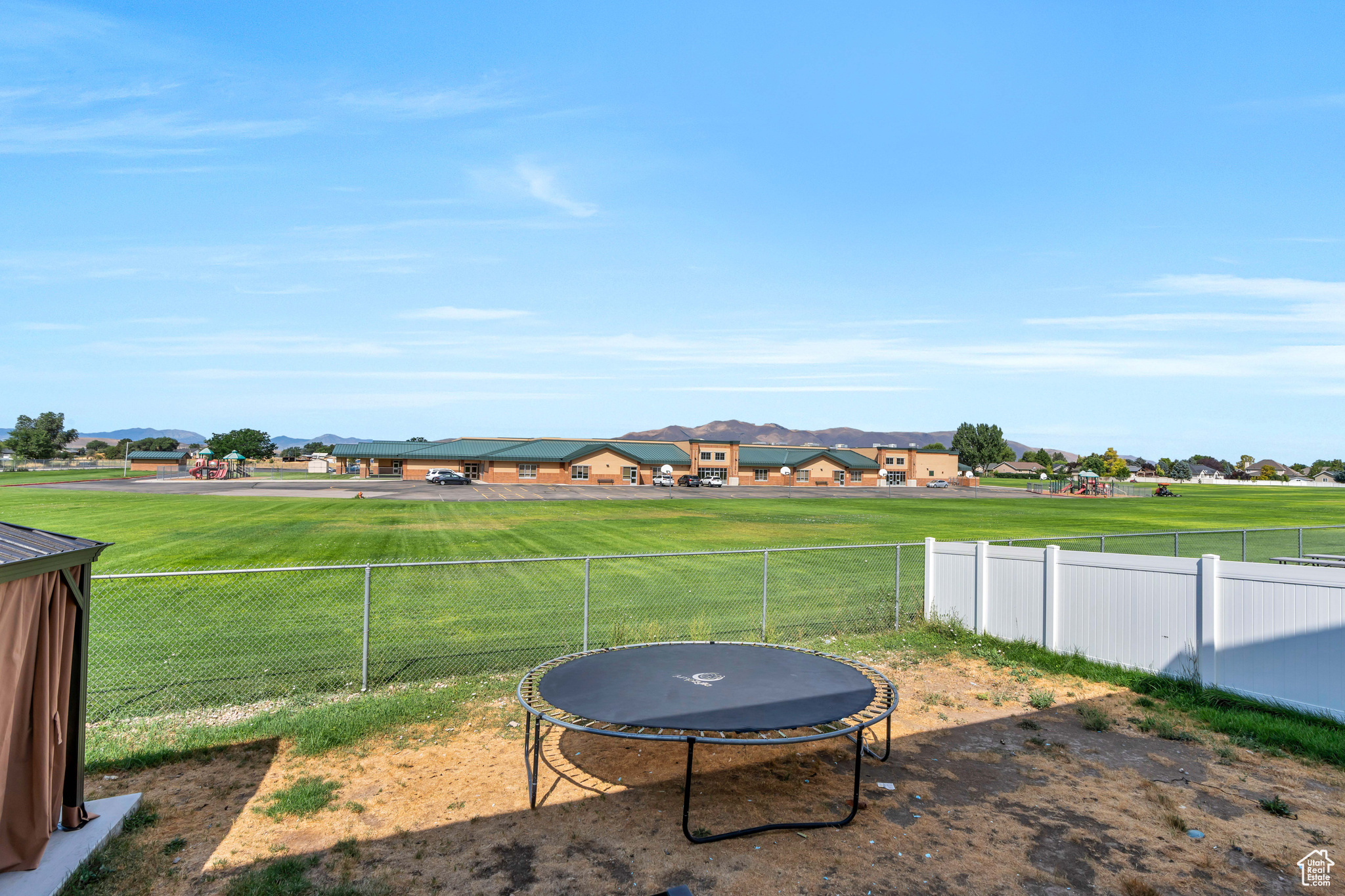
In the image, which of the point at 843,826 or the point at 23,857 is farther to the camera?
the point at 843,826

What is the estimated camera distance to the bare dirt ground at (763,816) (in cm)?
485

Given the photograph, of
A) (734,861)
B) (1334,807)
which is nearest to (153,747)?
(734,861)

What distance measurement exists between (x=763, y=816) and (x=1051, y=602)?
24.3 feet

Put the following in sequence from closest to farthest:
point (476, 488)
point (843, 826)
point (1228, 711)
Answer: point (843, 826), point (1228, 711), point (476, 488)

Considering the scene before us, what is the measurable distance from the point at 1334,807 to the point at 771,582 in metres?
12.2

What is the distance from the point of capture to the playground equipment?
231ft

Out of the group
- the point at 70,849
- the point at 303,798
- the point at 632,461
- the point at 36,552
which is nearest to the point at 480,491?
the point at 632,461

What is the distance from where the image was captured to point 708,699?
649 centimetres

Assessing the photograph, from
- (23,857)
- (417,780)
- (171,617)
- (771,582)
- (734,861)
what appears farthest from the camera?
(771,582)

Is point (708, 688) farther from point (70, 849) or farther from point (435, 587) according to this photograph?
point (435, 587)

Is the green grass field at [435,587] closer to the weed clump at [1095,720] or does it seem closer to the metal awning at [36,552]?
the metal awning at [36,552]

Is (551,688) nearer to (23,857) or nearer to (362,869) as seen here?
(362,869)

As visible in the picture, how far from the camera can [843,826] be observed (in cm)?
562

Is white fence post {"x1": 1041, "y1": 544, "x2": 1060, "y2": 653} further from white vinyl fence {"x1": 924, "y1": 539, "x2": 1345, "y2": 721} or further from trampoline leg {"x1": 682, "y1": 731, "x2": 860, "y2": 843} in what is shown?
trampoline leg {"x1": 682, "y1": 731, "x2": 860, "y2": 843}
